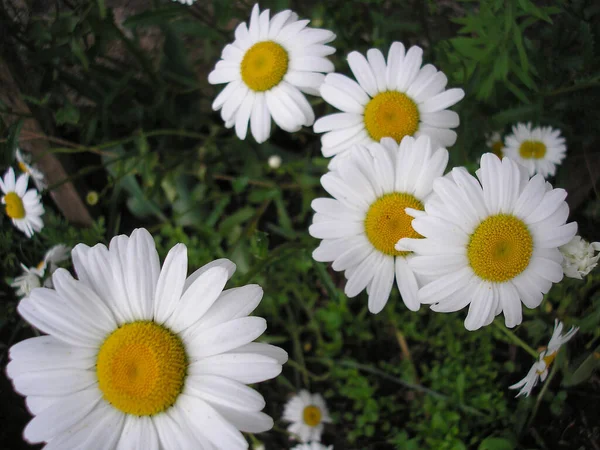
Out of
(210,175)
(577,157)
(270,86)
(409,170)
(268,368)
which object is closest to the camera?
(268,368)

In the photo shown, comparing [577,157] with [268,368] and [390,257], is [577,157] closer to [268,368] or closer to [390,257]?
[390,257]

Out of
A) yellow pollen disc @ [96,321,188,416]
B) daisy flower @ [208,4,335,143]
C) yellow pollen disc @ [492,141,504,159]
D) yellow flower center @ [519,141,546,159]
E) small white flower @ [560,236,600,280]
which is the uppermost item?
yellow pollen disc @ [492,141,504,159]

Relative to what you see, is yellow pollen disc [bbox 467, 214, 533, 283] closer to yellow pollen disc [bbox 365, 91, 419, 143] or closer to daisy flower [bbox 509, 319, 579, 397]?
daisy flower [bbox 509, 319, 579, 397]

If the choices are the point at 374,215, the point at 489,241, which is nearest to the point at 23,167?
the point at 374,215

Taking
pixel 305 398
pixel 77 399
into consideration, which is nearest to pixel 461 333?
pixel 305 398

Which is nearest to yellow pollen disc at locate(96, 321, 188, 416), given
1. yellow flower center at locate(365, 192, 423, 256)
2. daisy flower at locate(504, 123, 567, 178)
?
yellow flower center at locate(365, 192, 423, 256)

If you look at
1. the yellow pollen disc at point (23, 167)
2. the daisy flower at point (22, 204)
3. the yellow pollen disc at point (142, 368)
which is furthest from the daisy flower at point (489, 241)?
the yellow pollen disc at point (23, 167)
